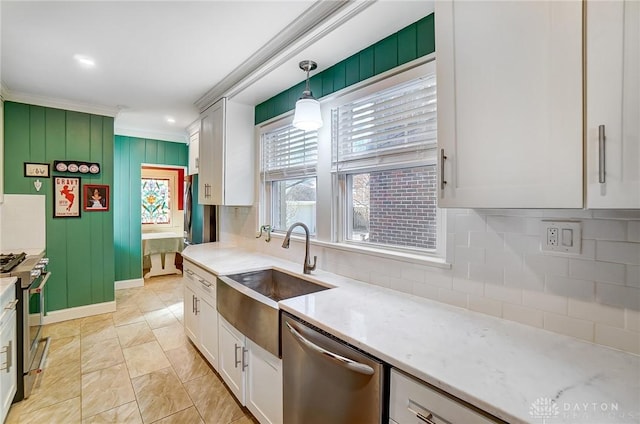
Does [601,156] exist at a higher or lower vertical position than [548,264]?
higher

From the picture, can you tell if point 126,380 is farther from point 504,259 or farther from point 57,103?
point 57,103

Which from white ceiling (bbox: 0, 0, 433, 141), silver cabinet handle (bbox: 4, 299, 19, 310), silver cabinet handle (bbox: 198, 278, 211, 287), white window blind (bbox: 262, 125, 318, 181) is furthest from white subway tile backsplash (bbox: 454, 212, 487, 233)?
silver cabinet handle (bbox: 4, 299, 19, 310)

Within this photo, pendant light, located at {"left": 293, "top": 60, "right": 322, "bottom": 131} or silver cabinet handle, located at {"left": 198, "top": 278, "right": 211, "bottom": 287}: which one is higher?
pendant light, located at {"left": 293, "top": 60, "right": 322, "bottom": 131}

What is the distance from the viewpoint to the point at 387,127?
72.7 inches

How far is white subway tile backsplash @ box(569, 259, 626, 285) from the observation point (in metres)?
1.05

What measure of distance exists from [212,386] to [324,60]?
8.26 feet

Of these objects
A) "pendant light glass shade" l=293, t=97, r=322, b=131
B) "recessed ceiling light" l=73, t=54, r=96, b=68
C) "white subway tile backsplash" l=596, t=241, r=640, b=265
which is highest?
"recessed ceiling light" l=73, t=54, r=96, b=68

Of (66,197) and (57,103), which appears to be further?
(66,197)

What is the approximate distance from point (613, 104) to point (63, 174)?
4609 mm

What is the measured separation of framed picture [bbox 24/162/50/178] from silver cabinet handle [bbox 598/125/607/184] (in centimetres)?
461

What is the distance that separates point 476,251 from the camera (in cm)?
142

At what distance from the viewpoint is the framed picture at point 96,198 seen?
3668 mm

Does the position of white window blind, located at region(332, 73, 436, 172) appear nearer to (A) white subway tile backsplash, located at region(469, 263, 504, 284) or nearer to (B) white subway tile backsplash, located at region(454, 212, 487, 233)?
(B) white subway tile backsplash, located at region(454, 212, 487, 233)

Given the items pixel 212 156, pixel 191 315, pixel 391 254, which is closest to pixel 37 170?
pixel 212 156
